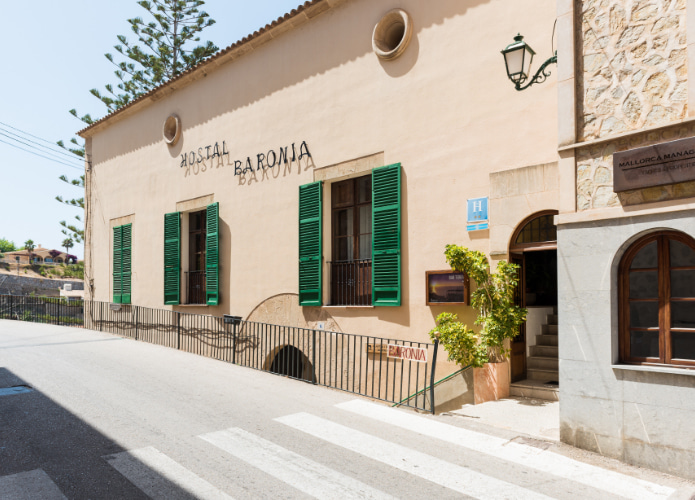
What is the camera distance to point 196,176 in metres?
14.7

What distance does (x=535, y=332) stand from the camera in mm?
9547

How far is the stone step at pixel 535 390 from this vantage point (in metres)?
7.86

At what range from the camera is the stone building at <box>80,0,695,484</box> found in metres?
5.79

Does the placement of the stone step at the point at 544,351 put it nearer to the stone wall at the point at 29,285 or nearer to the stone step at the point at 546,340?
the stone step at the point at 546,340

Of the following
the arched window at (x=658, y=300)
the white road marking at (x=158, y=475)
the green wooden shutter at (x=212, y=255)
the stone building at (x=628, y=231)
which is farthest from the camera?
the green wooden shutter at (x=212, y=255)

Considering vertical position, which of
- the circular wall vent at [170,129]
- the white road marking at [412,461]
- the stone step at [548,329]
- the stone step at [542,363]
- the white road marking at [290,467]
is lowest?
the white road marking at [412,461]

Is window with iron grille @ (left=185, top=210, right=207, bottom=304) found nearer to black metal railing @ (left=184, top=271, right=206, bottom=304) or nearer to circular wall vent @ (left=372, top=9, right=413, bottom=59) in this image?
black metal railing @ (left=184, top=271, right=206, bottom=304)

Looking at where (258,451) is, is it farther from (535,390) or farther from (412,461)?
(535,390)

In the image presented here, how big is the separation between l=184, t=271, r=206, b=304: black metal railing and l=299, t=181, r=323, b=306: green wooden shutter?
4.29 m

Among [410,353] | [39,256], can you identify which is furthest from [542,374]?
[39,256]

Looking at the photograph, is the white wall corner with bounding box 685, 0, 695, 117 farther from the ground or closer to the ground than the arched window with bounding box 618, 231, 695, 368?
farther from the ground

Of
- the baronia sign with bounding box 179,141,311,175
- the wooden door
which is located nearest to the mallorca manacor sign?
the wooden door

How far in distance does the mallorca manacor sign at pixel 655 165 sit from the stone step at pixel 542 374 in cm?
365

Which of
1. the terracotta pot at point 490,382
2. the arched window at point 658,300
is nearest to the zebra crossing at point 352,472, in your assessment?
the arched window at point 658,300
